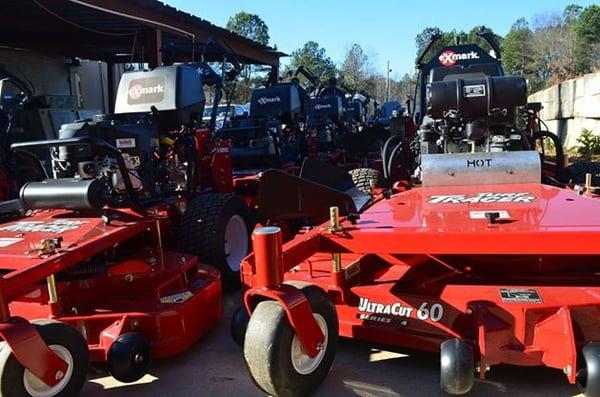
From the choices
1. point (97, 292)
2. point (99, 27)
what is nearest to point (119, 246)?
point (97, 292)

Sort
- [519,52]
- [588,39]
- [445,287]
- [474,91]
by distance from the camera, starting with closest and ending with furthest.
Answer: [445,287], [474,91], [588,39], [519,52]

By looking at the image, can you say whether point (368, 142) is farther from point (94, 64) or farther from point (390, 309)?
point (94, 64)

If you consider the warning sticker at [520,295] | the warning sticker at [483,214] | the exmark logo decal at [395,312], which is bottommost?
the exmark logo decal at [395,312]

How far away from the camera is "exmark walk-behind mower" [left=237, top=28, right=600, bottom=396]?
8.45 feet

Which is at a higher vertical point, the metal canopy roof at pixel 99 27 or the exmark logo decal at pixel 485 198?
the metal canopy roof at pixel 99 27

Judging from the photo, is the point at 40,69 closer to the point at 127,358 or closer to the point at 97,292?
the point at 97,292

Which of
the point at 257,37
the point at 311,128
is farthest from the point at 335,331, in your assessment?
the point at 257,37

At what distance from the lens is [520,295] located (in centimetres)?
291

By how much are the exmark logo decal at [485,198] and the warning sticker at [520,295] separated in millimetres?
747

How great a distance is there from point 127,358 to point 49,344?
0.47 meters

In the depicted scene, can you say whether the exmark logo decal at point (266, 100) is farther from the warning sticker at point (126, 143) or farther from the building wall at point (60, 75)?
the building wall at point (60, 75)

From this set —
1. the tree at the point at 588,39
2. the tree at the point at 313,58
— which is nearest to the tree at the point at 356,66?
the tree at the point at 313,58

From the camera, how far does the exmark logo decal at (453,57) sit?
629 centimetres

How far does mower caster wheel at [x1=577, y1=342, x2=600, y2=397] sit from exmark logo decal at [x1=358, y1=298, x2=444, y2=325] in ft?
2.25
